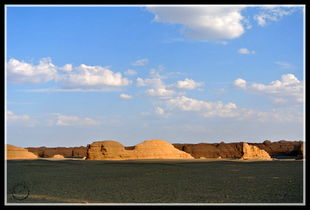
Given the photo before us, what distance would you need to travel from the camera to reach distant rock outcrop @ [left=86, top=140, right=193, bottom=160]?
5084 centimetres

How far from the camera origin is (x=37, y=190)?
14.8 m

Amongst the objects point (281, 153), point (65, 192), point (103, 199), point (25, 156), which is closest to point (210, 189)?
point (103, 199)

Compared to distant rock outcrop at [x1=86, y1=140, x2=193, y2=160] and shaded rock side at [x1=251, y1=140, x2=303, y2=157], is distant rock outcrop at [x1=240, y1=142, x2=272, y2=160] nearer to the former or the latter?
distant rock outcrop at [x1=86, y1=140, x2=193, y2=160]

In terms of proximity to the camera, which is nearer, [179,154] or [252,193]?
[252,193]

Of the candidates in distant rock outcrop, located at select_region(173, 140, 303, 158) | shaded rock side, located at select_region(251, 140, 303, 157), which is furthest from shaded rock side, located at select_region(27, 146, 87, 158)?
shaded rock side, located at select_region(251, 140, 303, 157)

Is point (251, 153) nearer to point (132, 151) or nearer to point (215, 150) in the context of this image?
point (132, 151)

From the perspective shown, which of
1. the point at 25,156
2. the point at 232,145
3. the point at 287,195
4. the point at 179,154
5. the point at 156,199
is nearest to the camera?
the point at 156,199

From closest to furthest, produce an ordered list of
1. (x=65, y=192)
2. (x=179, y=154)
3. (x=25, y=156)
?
(x=65, y=192), (x=25, y=156), (x=179, y=154)

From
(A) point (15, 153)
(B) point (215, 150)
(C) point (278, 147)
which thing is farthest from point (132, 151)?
(C) point (278, 147)

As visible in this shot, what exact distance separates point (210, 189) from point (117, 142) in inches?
1538

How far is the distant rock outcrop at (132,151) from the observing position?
50.8 metres

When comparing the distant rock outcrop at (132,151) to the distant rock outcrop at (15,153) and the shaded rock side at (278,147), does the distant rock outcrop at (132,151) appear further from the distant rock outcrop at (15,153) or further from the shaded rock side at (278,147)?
the shaded rock side at (278,147)

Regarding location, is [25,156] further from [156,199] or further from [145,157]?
[156,199]

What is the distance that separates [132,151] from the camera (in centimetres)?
5431
